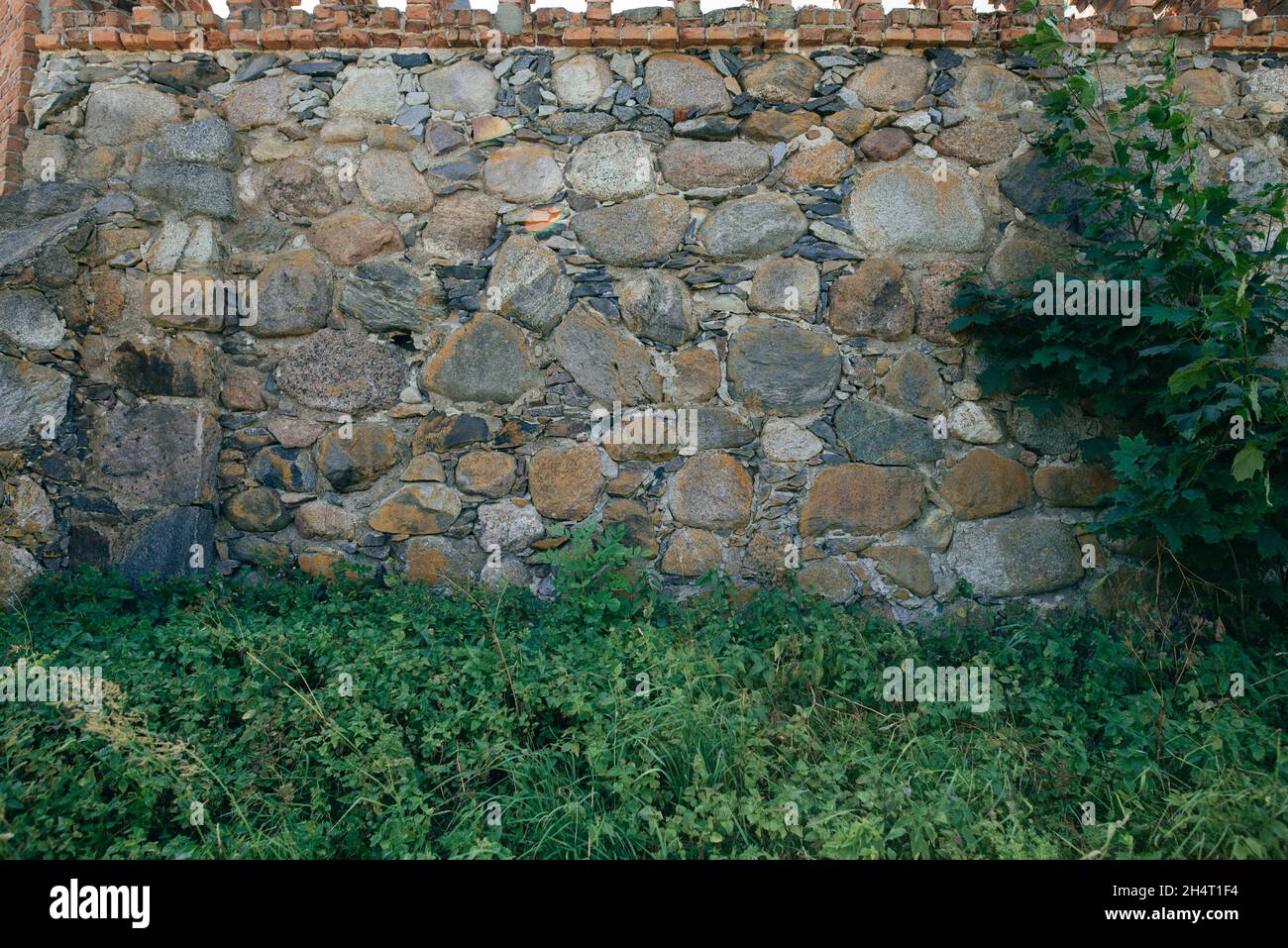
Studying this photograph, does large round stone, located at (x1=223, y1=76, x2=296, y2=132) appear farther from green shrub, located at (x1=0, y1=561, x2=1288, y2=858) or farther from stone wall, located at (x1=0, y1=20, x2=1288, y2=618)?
green shrub, located at (x1=0, y1=561, x2=1288, y2=858)

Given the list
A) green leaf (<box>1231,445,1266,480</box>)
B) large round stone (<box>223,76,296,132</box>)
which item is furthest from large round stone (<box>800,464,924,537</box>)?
large round stone (<box>223,76,296,132</box>)

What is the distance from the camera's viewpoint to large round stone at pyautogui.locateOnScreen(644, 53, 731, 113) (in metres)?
3.83

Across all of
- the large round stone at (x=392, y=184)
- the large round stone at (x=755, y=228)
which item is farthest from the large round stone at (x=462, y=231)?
the large round stone at (x=755, y=228)

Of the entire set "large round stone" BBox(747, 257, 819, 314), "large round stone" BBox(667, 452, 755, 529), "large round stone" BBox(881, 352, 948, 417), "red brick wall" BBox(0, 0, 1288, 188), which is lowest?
"large round stone" BBox(667, 452, 755, 529)

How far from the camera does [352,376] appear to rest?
3.83 meters

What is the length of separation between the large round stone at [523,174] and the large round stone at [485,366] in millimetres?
618

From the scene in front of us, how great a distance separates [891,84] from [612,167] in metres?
1.38

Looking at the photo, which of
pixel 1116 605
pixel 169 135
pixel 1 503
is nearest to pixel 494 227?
pixel 169 135

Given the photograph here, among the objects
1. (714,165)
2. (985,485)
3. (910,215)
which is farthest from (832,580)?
(714,165)

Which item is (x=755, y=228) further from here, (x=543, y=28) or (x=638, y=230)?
(x=543, y=28)

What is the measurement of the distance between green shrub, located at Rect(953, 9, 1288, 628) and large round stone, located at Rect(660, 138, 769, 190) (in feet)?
3.75

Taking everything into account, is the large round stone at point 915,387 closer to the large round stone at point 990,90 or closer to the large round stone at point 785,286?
the large round stone at point 785,286
